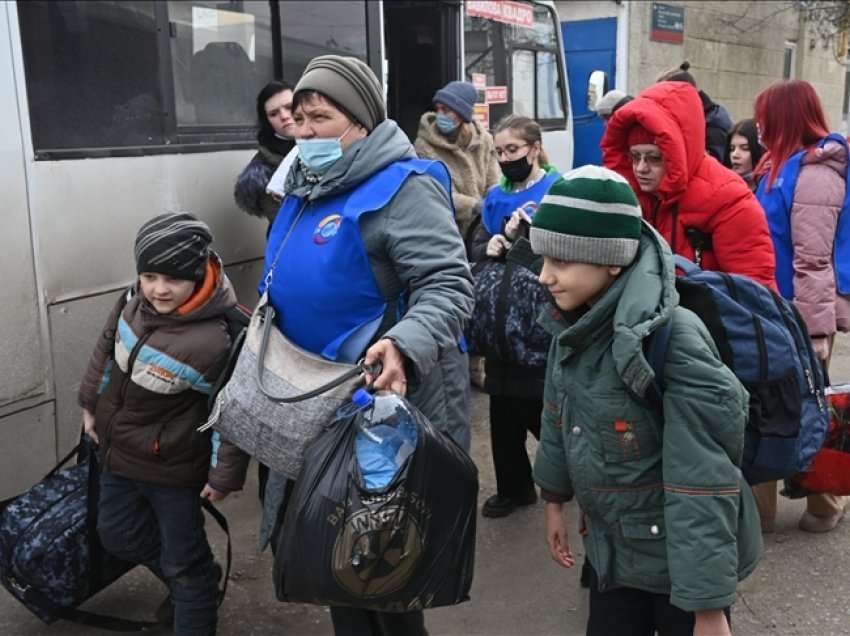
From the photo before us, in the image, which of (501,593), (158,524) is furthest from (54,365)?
(501,593)

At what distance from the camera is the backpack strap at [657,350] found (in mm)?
1968

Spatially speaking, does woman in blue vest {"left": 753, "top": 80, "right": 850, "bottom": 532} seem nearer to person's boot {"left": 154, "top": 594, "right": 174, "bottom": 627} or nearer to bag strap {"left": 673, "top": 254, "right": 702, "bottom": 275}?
bag strap {"left": 673, "top": 254, "right": 702, "bottom": 275}

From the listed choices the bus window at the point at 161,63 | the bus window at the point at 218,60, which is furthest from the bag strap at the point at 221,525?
the bus window at the point at 218,60

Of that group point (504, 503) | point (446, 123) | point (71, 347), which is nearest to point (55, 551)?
point (71, 347)

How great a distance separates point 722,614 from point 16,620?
257 cm

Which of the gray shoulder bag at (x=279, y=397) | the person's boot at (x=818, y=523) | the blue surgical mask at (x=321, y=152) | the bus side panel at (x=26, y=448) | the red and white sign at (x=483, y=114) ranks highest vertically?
the red and white sign at (x=483, y=114)

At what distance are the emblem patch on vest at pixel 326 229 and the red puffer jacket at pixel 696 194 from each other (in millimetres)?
1162

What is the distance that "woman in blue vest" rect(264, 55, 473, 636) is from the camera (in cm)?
227

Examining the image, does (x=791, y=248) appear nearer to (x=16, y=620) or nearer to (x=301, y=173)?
(x=301, y=173)

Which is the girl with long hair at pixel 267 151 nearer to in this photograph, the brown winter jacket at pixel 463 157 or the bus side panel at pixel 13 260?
the bus side panel at pixel 13 260

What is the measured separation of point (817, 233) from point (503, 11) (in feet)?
12.6

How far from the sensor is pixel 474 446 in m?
5.12

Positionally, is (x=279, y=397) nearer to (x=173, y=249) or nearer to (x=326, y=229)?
(x=326, y=229)

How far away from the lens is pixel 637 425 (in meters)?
2.03
